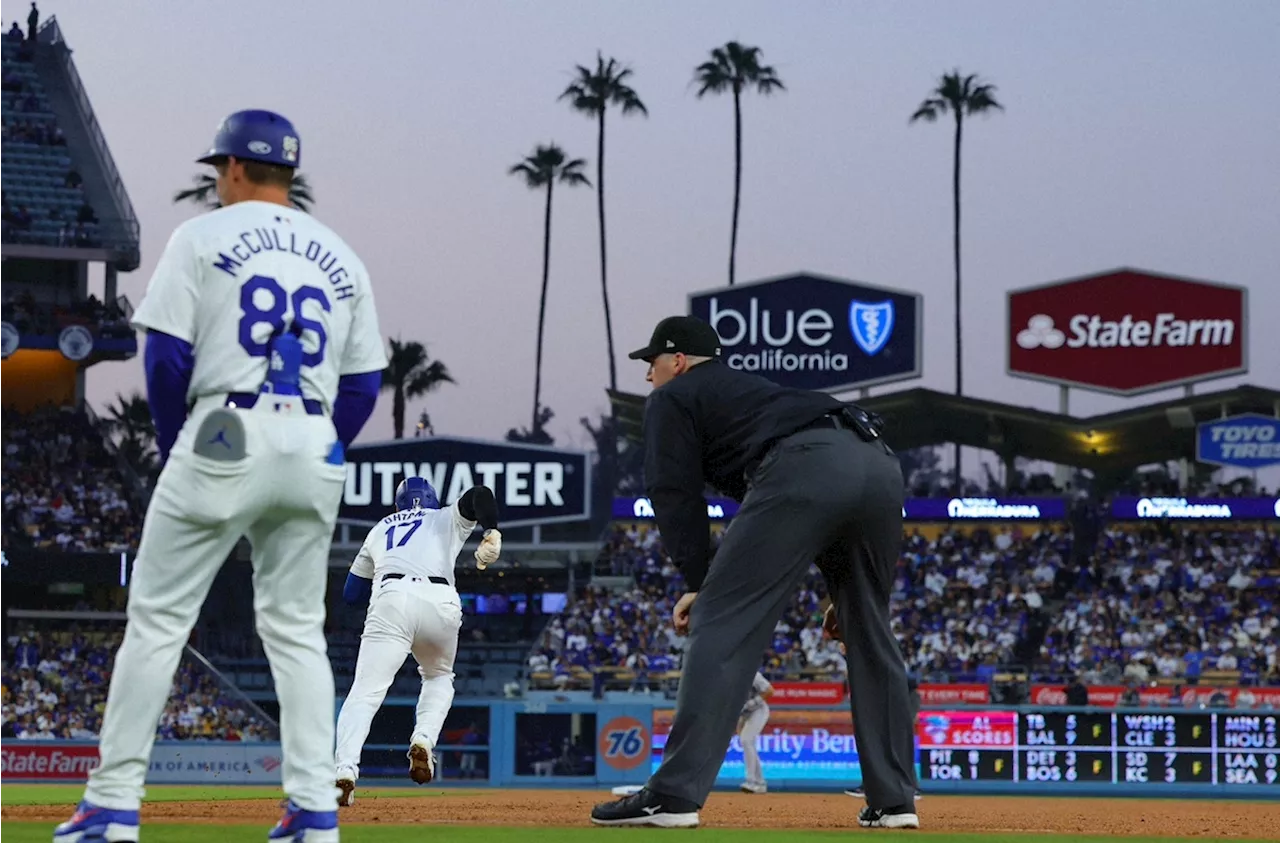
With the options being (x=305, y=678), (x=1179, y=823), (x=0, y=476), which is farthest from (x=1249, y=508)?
(x=305, y=678)

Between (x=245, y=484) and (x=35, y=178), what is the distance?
154 ft

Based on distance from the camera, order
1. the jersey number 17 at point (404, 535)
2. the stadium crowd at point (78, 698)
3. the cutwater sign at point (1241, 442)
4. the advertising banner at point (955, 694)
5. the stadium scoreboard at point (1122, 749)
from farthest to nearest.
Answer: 1. the cutwater sign at point (1241, 442)
2. the stadium crowd at point (78, 698)
3. the advertising banner at point (955, 694)
4. the stadium scoreboard at point (1122, 749)
5. the jersey number 17 at point (404, 535)

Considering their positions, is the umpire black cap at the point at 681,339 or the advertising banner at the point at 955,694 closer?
the umpire black cap at the point at 681,339

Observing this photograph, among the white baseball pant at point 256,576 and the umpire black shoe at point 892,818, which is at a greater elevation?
the white baseball pant at point 256,576

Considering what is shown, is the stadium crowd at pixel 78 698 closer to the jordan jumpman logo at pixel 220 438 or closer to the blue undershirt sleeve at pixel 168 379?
the blue undershirt sleeve at pixel 168 379

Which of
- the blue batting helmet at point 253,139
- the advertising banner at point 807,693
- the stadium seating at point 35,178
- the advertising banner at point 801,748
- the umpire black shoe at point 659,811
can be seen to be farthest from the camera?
the stadium seating at point 35,178

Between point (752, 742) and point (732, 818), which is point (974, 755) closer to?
point (752, 742)

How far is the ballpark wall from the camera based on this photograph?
1174 inches

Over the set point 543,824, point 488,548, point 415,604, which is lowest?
point 543,824

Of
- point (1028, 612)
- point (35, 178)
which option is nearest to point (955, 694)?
point (1028, 612)

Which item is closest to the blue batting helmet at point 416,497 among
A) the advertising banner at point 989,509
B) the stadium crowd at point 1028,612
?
the stadium crowd at point 1028,612

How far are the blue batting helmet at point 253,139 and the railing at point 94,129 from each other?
4453cm

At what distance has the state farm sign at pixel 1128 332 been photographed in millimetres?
44500

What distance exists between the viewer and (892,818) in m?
8.12
